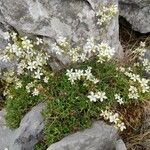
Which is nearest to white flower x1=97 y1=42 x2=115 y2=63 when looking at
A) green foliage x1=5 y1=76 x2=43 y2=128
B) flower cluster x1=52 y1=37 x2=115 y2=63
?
flower cluster x1=52 y1=37 x2=115 y2=63

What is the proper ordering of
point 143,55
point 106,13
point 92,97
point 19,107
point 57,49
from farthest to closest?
point 143,55
point 19,107
point 106,13
point 57,49
point 92,97

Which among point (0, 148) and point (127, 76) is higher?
point (127, 76)

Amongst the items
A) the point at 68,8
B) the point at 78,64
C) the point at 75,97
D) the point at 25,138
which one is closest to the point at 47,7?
the point at 68,8

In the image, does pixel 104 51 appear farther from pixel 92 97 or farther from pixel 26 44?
pixel 26 44

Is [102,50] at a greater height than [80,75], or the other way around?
[102,50]

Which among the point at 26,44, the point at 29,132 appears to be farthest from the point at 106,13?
the point at 29,132

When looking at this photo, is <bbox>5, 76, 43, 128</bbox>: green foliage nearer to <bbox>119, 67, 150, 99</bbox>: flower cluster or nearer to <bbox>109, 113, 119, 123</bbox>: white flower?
<bbox>109, 113, 119, 123</bbox>: white flower

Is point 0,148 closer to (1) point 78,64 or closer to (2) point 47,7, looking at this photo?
(1) point 78,64

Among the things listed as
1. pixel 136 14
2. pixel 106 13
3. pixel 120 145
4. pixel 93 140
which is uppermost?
pixel 106 13
